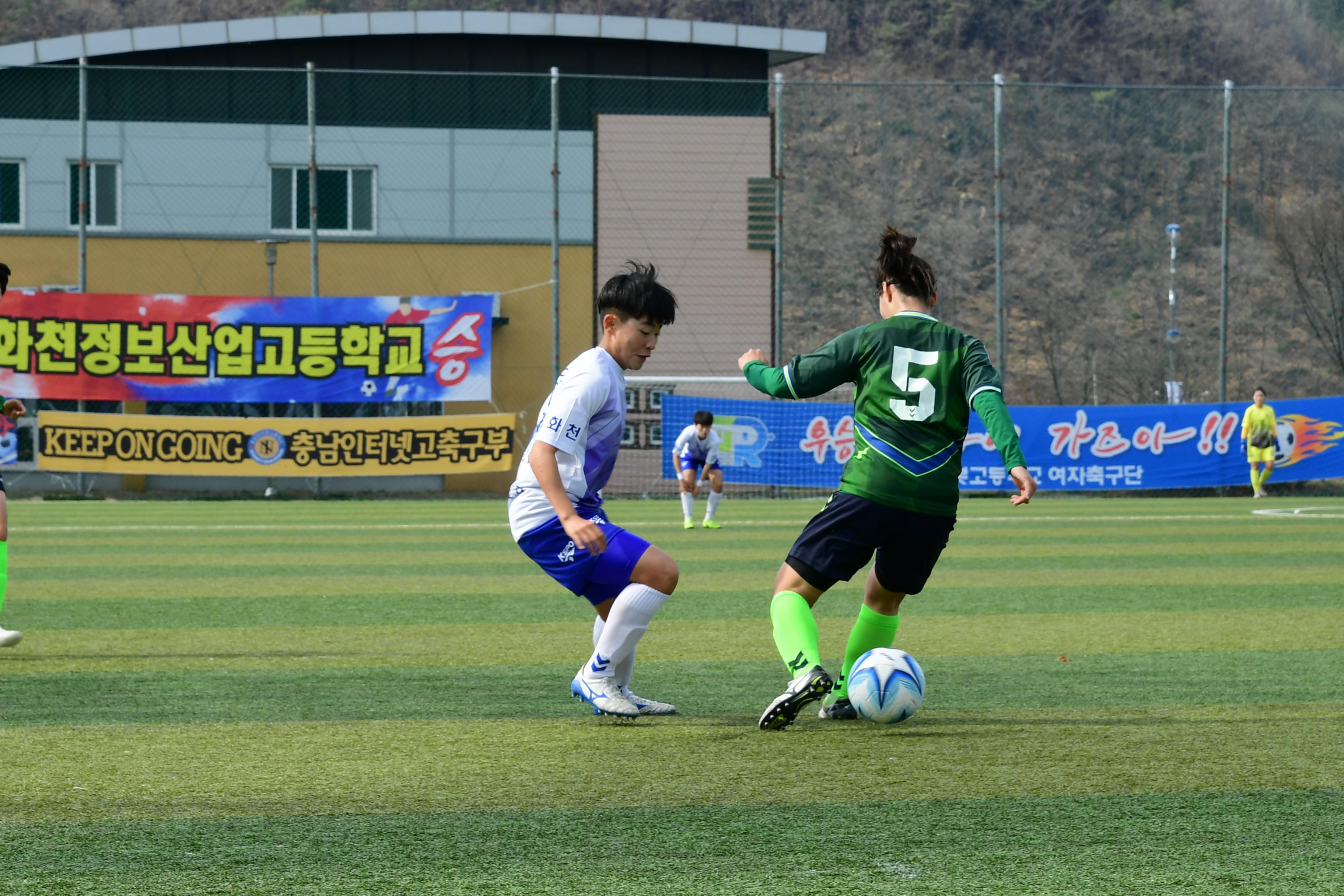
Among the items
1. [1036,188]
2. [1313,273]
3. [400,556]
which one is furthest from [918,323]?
[1036,188]

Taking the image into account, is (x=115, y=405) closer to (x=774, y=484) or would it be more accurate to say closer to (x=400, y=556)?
(x=774, y=484)

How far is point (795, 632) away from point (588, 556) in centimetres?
83

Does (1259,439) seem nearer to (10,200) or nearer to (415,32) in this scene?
(415,32)

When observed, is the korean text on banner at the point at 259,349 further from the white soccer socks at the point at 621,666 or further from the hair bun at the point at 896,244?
the hair bun at the point at 896,244

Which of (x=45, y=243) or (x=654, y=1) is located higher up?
(x=654, y=1)

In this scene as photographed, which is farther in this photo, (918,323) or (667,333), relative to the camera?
(667,333)

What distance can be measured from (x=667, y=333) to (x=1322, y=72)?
205 feet

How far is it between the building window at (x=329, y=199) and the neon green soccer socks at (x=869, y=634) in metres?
25.7

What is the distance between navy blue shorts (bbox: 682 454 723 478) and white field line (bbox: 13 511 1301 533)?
798 millimetres

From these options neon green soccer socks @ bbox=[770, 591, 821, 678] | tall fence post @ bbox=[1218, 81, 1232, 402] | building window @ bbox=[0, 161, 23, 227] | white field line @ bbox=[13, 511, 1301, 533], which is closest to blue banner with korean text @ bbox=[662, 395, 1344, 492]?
tall fence post @ bbox=[1218, 81, 1232, 402]

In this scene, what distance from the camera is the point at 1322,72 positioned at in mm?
78438

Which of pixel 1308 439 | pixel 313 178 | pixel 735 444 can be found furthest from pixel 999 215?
pixel 313 178

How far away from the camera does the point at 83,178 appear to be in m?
26.8

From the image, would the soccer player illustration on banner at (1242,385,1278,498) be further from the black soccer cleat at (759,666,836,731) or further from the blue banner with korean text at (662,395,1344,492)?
the black soccer cleat at (759,666,836,731)
